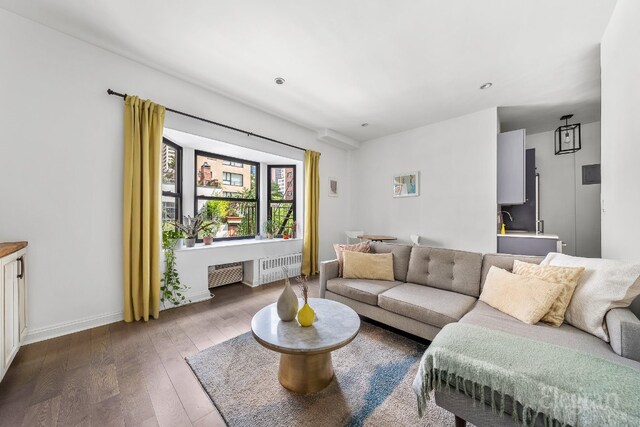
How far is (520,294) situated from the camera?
1694 mm

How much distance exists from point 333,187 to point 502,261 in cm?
326

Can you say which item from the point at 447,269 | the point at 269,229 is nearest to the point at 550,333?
the point at 447,269

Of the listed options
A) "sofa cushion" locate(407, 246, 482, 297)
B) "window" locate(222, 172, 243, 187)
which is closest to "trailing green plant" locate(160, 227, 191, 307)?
"window" locate(222, 172, 243, 187)

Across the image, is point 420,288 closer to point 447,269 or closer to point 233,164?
point 447,269

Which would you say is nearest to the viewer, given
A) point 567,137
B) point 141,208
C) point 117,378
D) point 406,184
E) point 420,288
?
point 117,378

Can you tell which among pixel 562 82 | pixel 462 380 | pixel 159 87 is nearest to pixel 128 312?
pixel 159 87

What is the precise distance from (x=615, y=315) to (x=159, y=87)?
4.20 metres

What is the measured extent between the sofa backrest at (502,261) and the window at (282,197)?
306cm

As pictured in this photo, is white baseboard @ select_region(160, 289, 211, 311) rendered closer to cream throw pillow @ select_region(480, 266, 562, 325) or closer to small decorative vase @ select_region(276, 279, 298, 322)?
small decorative vase @ select_region(276, 279, 298, 322)

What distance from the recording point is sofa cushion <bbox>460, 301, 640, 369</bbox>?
4.15 feet

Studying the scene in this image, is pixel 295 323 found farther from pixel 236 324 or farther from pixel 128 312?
pixel 128 312

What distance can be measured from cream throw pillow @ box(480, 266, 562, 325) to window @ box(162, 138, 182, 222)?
3683mm

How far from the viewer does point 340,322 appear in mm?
1637

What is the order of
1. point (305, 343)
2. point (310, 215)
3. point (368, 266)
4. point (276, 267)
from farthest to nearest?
point (310, 215), point (276, 267), point (368, 266), point (305, 343)
